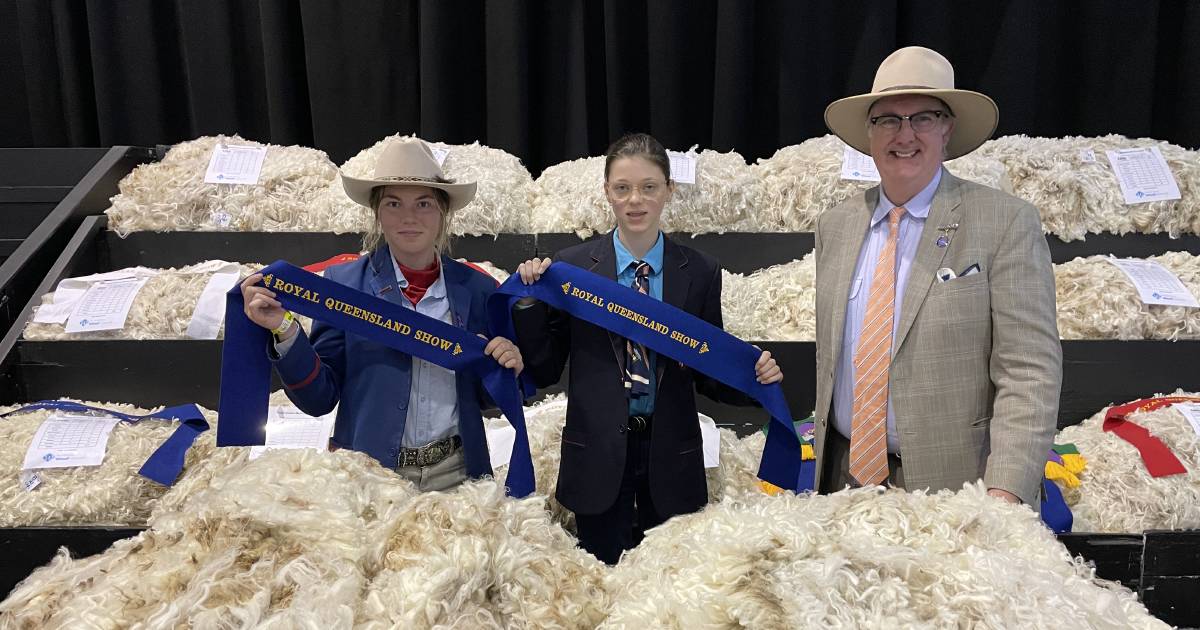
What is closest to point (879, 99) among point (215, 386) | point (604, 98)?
point (215, 386)

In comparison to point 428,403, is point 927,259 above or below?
above

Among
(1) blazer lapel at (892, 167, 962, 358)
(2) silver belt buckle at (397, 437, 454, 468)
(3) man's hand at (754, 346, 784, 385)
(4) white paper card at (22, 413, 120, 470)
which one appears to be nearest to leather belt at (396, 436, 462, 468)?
(2) silver belt buckle at (397, 437, 454, 468)

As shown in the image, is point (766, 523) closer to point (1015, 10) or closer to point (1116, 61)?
point (1015, 10)

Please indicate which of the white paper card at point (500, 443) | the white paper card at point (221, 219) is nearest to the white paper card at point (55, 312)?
the white paper card at point (221, 219)

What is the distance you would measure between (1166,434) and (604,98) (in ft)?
8.39

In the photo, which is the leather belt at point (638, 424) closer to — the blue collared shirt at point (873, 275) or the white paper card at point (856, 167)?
the blue collared shirt at point (873, 275)

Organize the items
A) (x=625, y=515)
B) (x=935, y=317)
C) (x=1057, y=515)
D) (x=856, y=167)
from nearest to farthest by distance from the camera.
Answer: (x=935, y=317) → (x=625, y=515) → (x=1057, y=515) → (x=856, y=167)

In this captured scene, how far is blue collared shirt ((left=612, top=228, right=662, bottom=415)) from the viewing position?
160 cm

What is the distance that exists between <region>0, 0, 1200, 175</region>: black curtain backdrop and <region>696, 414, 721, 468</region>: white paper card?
5.64ft

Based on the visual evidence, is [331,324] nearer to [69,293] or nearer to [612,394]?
[612,394]

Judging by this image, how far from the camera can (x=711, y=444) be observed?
2.08 meters

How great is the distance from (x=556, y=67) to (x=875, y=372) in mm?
2532

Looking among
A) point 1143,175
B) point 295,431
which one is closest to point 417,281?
point 295,431

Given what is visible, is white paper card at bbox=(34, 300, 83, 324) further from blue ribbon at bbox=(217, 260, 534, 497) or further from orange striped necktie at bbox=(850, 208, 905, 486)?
orange striped necktie at bbox=(850, 208, 905, 486)
